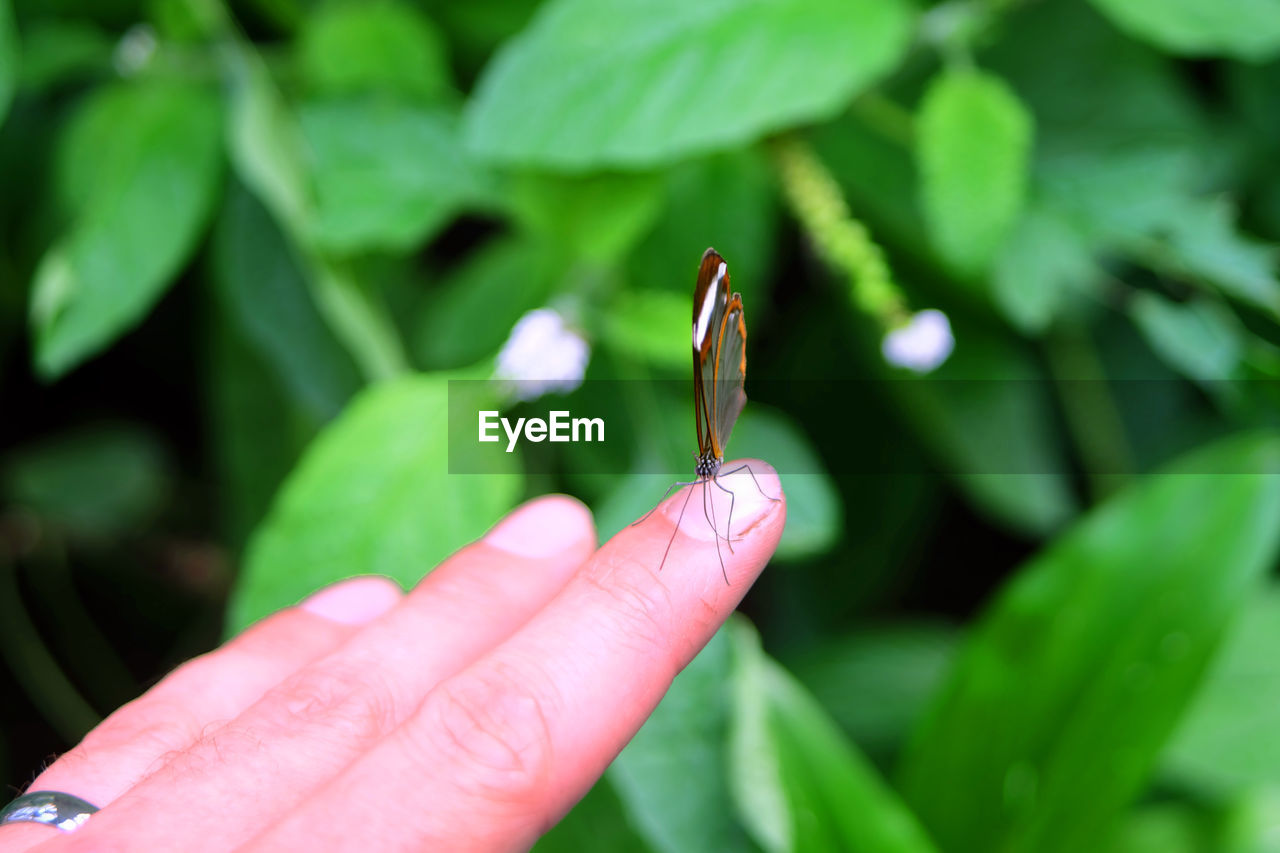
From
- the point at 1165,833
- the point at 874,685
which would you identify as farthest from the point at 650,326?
the point at 1165,833

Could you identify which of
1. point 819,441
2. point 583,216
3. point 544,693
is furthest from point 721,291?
point 819,441

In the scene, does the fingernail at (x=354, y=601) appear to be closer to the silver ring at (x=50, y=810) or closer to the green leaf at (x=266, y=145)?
the silver ring at (x=50, y=810)

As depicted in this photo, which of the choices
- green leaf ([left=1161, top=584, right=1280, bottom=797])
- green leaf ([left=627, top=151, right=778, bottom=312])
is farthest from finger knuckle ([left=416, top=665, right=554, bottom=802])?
green leaf ([left=1161, top=584, right=1280, bottom=797])

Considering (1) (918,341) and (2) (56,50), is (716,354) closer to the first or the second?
(1) (918,341)

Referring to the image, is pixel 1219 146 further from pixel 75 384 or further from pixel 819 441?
pixel 75 384
